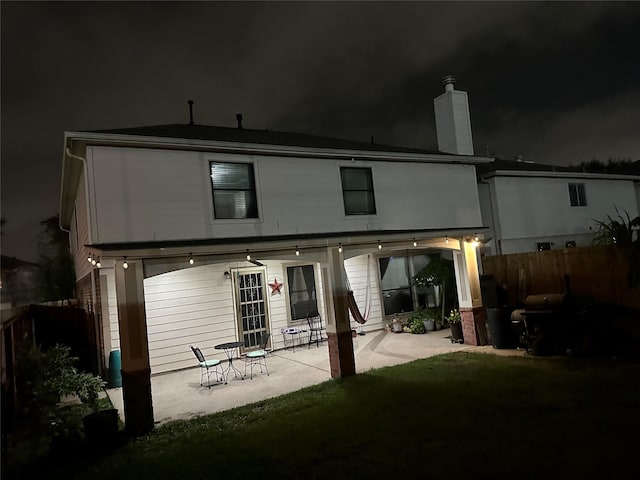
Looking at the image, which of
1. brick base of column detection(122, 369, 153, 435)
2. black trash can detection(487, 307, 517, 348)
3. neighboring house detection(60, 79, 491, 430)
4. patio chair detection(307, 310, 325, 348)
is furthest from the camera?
patio chair detection(307, 310, 325, 348)

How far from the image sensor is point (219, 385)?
903 cm

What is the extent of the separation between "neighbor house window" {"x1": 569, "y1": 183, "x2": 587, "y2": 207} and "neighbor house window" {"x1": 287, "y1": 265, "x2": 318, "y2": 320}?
11.1 metres

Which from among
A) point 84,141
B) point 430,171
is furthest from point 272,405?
point 430,171

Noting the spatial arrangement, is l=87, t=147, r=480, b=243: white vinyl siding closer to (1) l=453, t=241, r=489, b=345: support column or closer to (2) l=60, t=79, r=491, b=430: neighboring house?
(2) l=60, t=79, r=491, b=430: neighboring house

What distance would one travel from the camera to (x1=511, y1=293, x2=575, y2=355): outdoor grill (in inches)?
341

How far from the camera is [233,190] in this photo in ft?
28.9

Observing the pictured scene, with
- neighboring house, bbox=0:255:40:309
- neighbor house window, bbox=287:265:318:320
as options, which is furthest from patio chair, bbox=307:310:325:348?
neighboring house, bbox=0:255:40:309

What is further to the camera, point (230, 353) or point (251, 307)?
point (251, 307)

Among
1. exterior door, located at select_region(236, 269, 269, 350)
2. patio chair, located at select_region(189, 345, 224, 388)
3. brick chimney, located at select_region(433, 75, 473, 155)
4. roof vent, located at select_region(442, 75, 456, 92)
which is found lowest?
patio chair, located at select_region(189, 345, 224, 388)

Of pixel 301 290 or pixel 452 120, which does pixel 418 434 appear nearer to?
pixel 301 290

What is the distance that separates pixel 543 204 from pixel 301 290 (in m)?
9.96

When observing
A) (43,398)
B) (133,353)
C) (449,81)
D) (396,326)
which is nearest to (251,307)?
(396,326)

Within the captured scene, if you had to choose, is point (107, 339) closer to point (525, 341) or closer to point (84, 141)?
point (84, 141)

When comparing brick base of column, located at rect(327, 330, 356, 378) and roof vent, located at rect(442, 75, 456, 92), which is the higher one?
roof vent, located at rect(442, 75, 456, 92)
